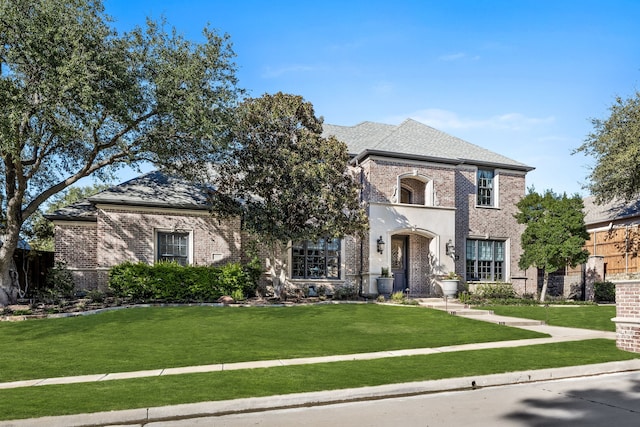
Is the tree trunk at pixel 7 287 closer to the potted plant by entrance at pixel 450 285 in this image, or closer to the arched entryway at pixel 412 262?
the arched entryway at pixel 412 262

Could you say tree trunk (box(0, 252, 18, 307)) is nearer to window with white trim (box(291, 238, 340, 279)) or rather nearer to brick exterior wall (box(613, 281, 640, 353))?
window with white trim (box(291, 238, 340, 279))

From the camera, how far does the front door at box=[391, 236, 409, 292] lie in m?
21.8

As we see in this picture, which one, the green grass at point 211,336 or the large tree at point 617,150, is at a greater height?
the large tree at point 617,150

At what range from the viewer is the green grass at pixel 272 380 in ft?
20.1

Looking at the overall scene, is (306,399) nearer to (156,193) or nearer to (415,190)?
(156,193)

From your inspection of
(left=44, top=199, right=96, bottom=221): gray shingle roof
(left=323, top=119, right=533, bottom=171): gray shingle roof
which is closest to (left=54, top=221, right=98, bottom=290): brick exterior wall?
(left=44, top=199, right=96, bottom=221): gray shingle roof

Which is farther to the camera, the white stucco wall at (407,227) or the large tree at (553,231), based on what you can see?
the large tree at (553,231)

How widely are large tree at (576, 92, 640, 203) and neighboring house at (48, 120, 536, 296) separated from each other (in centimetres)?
362

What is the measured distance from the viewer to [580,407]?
6137 millimetres

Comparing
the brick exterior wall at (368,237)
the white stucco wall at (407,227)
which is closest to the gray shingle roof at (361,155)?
the brick exterior wall at (368,237)

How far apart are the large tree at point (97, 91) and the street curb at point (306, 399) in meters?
9.66

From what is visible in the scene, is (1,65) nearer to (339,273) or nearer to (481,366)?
(339,273)

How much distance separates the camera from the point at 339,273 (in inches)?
830

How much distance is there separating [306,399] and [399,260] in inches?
636
